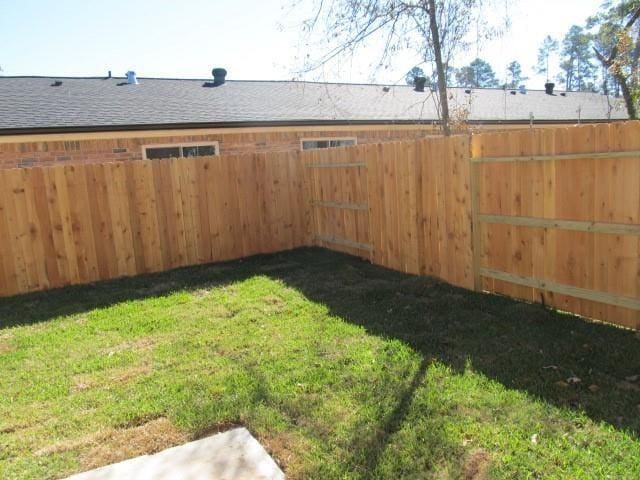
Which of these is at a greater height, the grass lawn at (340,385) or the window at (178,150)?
the window at (178,150)

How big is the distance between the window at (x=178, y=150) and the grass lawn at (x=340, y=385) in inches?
204

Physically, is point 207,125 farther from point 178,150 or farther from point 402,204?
point 402,204

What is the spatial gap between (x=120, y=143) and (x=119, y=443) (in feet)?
27.3

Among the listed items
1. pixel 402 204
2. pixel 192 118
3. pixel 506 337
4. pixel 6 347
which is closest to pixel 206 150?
pixel 192 118

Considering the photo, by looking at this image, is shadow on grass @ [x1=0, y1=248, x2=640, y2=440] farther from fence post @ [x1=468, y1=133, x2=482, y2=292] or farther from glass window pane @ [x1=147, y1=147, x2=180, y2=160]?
glass window pane @ [x1=147, y1=147, x2=180, y2=160]

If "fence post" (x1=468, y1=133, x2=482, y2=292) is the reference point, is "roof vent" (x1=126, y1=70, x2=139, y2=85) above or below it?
above

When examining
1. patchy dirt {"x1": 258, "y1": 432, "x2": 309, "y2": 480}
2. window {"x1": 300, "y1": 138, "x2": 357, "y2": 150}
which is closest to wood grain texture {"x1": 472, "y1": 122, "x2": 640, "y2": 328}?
patchy dirt {"x1": 258, "y1": 432, "x2": 309, "y2": 480}

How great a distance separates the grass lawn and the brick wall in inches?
179

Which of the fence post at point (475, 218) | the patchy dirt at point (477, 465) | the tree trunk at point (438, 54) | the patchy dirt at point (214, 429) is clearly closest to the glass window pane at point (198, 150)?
the tree trunk at point (438, 54)

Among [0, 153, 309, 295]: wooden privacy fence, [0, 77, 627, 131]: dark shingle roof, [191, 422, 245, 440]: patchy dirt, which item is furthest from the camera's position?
[0, 77, 627, 131]: dark shingle roof

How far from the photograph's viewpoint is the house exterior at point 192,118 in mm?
9930

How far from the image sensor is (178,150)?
36.2 ft

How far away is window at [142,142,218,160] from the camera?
10.7 m

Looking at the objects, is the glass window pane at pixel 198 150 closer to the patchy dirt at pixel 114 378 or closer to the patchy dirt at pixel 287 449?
the patchy dirt at pixel 114 378
